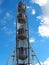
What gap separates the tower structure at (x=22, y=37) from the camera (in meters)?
71.1

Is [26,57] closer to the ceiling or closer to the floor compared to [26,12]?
closer to the floor

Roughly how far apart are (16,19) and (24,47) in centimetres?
1021

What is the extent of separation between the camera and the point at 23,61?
233ft

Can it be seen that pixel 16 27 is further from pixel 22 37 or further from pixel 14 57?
pixel 14 57

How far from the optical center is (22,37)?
7331cm

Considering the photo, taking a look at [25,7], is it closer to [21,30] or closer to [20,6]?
[20,6]

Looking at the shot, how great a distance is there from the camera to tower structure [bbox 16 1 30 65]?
233ft

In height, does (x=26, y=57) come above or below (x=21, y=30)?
below

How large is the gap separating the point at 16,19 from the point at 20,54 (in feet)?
40.8

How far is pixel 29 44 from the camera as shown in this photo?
74.6 metres

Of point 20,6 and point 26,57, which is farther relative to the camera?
point 20,6

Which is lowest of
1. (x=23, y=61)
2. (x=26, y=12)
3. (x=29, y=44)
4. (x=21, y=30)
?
(x=23, y=61)

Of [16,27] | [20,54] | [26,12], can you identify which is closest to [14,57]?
[20,54]

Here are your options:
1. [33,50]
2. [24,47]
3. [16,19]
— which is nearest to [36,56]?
[33,50]
